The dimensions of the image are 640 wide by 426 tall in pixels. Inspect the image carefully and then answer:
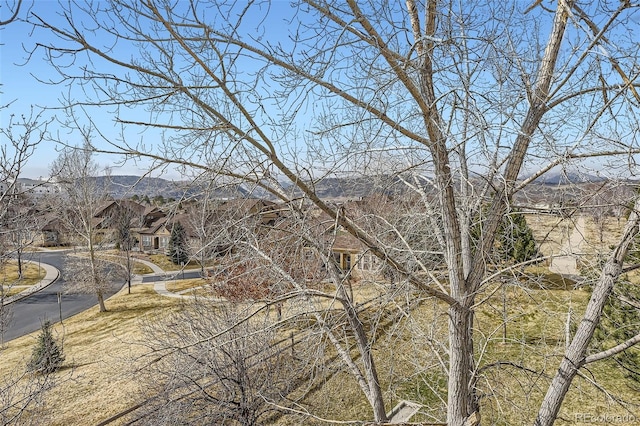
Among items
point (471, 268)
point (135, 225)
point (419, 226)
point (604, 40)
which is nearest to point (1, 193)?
point (419, 226)

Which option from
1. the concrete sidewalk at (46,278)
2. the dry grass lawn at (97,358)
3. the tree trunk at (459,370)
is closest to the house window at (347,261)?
the dry grass lawn at (97,358)

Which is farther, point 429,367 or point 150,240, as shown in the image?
point 150,240

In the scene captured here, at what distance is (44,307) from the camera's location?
67.2 feet

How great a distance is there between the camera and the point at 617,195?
3250 millimetres

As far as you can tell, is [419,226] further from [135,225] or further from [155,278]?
[135,225]

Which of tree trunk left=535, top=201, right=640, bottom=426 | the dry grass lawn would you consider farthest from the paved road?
tree trunk left=535, top=201, right=640, bottom=426

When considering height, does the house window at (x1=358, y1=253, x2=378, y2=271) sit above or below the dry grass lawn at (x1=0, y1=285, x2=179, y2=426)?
above

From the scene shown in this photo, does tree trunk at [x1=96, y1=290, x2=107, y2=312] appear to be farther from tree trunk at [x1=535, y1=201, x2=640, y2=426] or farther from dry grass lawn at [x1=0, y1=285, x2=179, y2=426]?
tree trunk at [x1=535, y1=201, x2=640, y2=426]

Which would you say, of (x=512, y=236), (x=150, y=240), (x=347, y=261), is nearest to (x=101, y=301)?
(x=347, y=261)

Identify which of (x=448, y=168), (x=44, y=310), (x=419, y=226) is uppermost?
(x=448, y=168)

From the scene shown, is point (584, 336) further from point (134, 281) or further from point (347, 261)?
point (134, 281)

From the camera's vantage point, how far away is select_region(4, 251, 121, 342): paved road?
17.4 metres

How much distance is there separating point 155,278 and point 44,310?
291 inches

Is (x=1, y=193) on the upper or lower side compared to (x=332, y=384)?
upper
